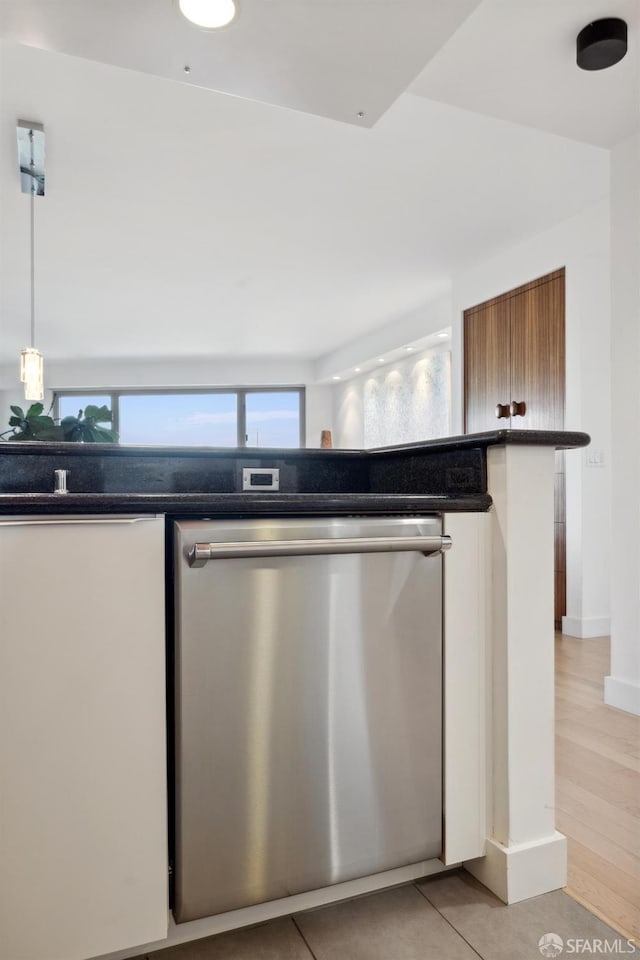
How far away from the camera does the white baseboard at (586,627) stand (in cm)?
389

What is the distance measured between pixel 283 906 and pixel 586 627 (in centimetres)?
319

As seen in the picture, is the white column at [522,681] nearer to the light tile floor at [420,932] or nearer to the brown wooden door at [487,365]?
the light tile floor at [420,932]

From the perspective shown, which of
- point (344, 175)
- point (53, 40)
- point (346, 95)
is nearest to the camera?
point (53, 40)

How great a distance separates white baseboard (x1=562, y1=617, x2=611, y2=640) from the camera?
3.89 m

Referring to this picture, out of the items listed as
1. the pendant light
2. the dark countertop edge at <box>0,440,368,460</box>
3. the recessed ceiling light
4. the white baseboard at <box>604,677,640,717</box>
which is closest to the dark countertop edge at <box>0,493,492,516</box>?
the dark countertop edge at <box>0,440,368,460</box>

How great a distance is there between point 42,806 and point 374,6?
1853 millimetres

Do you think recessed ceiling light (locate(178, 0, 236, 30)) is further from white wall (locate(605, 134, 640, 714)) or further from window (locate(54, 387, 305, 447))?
window (locate(54, 387, 305, 447))

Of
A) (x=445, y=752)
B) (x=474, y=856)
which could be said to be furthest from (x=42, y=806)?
(x=474, y=856)

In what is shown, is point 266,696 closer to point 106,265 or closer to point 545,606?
point 545,606

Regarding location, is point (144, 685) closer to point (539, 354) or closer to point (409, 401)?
point (539, 354)

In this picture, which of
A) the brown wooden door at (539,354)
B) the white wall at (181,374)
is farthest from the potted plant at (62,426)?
the white wall at (181,374)

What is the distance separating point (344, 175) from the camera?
353 cm

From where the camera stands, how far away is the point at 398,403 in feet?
22.9

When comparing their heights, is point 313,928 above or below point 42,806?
below
